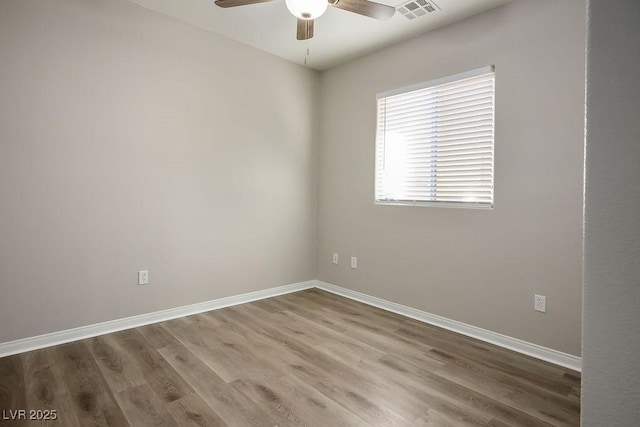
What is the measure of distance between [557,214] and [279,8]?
266cm

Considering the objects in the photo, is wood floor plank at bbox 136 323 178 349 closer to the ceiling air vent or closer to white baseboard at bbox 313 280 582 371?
white baseboard at bbox 313 280 582 371

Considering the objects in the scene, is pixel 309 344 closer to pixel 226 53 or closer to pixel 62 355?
pixel 62 355

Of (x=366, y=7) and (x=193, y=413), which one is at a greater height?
(x=366, y=7)

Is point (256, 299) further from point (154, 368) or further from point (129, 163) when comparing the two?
point (129, 163)

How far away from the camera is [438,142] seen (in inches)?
118

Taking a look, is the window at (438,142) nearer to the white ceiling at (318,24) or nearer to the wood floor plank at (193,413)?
the white ceiling at (318,24)

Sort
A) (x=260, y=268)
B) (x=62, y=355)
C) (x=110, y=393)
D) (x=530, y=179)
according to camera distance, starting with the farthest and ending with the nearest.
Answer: (x=260, y=268) < (x=530, y=179) < (x=62, y=355) < (x=110, y=393)

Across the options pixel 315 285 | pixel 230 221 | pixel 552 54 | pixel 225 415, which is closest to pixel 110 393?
pixel 225 415

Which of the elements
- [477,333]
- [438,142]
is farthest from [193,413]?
[438,142]

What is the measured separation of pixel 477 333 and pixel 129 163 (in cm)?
321

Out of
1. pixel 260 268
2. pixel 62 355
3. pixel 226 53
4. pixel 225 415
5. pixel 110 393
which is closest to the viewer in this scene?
pixel 225 415

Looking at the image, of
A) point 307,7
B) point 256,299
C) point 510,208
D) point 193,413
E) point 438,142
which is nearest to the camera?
point 193,413

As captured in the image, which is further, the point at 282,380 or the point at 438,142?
the point at 438,142

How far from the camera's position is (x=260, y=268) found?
369 centimetres
